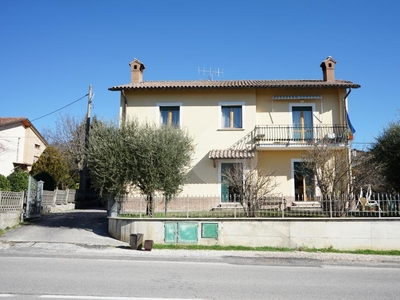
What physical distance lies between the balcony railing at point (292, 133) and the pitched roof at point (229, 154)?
92cm

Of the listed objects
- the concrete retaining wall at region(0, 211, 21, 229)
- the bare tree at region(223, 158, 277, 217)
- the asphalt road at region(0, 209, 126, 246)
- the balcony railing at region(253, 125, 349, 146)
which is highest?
the balcony railing at region(253, 125, 349, 146)

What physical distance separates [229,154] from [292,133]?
407 centimetres

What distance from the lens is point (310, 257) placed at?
10.2 metres

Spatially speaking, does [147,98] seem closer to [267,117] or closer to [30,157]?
[267,117]

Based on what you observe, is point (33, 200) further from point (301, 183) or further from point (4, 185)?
point (301, 183)

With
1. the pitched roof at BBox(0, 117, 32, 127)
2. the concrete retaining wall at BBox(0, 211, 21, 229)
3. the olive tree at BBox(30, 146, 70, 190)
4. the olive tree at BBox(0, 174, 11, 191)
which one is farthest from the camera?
the pitched roof at BBox(0, 117, 32, 127)

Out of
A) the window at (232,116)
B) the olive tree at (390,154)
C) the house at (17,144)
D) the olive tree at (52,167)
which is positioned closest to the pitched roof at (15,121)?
the house at (17,144)

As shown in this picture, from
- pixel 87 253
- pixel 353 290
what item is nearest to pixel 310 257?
pixel 353 290

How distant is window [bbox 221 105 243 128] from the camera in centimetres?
1958

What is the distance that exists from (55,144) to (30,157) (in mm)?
5514

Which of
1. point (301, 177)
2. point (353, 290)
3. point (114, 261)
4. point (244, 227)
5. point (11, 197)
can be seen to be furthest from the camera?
point (301, 177)

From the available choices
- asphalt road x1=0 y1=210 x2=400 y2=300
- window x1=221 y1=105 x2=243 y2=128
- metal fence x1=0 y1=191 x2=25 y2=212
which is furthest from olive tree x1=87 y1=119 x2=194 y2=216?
window x1=221 y1=105 x2=243 y2=128

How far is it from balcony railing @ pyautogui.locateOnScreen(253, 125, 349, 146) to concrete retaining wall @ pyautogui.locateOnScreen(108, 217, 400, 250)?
762 centimetres

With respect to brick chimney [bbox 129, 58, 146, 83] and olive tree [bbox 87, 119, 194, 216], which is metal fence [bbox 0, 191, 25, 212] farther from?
brick chimney [bbox 129, 58, 146, 83]
